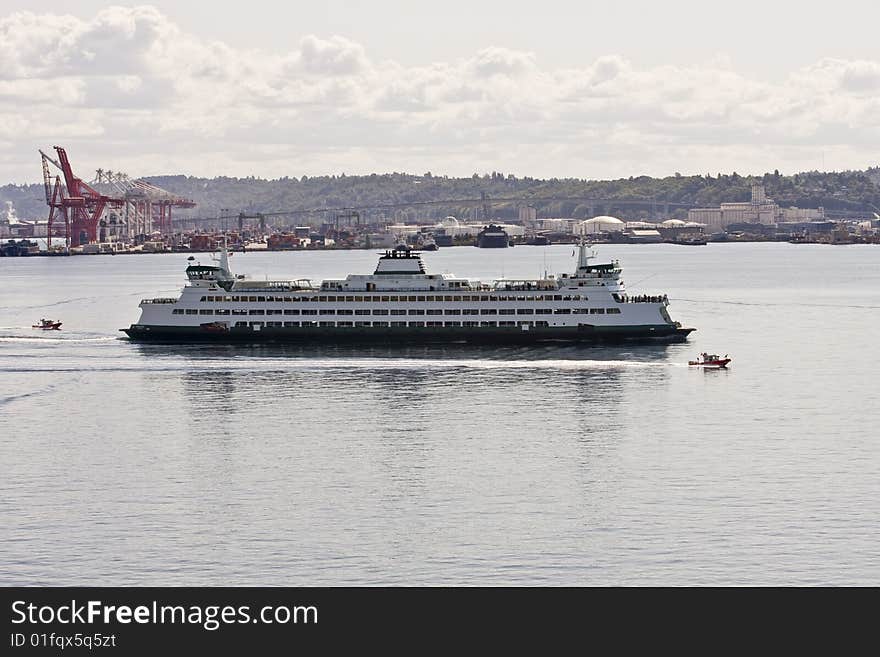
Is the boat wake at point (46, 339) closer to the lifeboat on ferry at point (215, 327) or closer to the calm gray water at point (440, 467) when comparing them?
the calm gray water at point (440, 467)

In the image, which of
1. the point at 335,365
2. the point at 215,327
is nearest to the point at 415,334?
the point at 335,365

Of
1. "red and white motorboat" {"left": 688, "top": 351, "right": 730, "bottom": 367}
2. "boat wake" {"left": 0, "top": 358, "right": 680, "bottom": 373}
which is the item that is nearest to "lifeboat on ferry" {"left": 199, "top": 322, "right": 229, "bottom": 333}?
"boat wake" {"left": 0, "top": 358, "right": 680, "bottom": 373}

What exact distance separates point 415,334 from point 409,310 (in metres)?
2.04

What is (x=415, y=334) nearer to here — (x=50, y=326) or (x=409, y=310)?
(x=409, y=310)

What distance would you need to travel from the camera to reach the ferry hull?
102m

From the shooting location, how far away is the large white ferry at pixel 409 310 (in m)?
102

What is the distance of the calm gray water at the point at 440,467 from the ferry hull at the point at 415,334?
2.60 m

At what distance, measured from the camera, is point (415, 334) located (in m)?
103

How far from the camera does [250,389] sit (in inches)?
3167

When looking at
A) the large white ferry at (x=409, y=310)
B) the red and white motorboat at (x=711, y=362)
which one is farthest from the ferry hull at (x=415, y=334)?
the red and white motorboat at (x=711, y=362)
